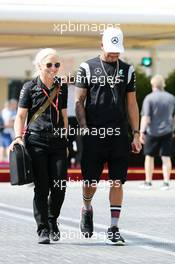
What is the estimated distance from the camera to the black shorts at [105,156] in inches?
362

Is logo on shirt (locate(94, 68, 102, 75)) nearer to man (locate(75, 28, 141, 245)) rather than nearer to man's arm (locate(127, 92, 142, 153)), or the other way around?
man (locate(75, 28, 141, 245))

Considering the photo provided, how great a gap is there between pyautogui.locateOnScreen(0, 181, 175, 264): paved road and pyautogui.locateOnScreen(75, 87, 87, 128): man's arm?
1.11 metres

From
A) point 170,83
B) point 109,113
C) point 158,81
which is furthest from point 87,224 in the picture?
point 170,83

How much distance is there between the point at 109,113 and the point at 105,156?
1.40 ft

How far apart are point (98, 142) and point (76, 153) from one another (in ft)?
32.1

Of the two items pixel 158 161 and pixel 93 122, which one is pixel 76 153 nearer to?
pixel 158 161

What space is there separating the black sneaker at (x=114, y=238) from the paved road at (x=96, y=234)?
76 mm

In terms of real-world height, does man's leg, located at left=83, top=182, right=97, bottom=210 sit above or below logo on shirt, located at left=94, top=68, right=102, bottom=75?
below

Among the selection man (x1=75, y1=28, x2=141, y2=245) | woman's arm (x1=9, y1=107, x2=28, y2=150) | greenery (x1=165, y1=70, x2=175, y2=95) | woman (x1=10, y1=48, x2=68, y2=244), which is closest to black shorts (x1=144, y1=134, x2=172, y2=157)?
greenery (x1=165, y1=70, x2=175, y2=95)

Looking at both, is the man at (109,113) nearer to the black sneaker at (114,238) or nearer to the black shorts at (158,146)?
the black sneaker at (114,238)

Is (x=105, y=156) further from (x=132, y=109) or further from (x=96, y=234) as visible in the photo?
(x=96, y=234)

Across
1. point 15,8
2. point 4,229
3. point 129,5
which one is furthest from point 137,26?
point 4,229

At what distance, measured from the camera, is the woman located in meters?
9.01

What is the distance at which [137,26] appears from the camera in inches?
723
